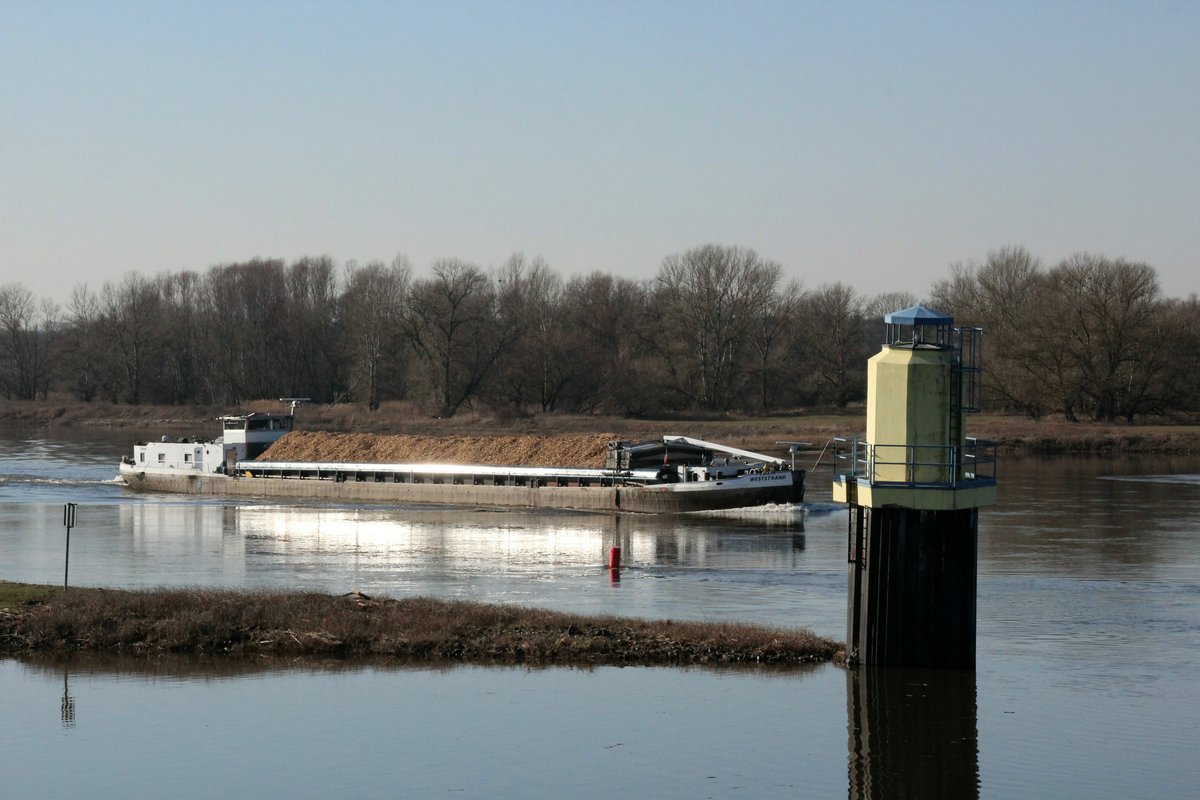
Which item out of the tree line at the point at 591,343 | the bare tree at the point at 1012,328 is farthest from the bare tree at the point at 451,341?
the bare tree at the point at 1012,328

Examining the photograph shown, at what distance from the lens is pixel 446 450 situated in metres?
63.7

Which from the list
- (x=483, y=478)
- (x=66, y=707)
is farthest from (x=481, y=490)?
(x=66, y=707)

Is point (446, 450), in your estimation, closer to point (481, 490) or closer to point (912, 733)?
point (481, 490)

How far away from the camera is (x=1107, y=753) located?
2016 cm

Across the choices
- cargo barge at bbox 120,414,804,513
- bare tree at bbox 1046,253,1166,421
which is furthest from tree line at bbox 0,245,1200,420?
cargo barge at bbox 120,414,804,513

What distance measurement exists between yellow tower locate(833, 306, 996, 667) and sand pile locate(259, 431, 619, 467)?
119ft

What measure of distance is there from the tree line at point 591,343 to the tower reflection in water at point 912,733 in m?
77.4

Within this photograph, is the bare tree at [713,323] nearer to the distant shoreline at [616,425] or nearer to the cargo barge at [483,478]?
the distant shoreline at [616,425]

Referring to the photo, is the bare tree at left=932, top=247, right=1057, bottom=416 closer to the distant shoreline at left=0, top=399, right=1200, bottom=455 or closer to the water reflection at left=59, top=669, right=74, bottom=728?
the distant shoreline at left=0, top=399, right=1200, bottom=455

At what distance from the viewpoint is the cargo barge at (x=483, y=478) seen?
5291 centimetres

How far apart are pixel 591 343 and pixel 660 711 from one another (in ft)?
318

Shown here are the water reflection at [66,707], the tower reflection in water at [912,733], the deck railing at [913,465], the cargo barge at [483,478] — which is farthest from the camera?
the cargo barge at [483,478]

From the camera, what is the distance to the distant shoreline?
88.8 meters

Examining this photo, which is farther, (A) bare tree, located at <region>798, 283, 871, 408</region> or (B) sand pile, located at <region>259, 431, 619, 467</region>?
(A) bare tree, located at <region>798, 283, 871, 408</region>
